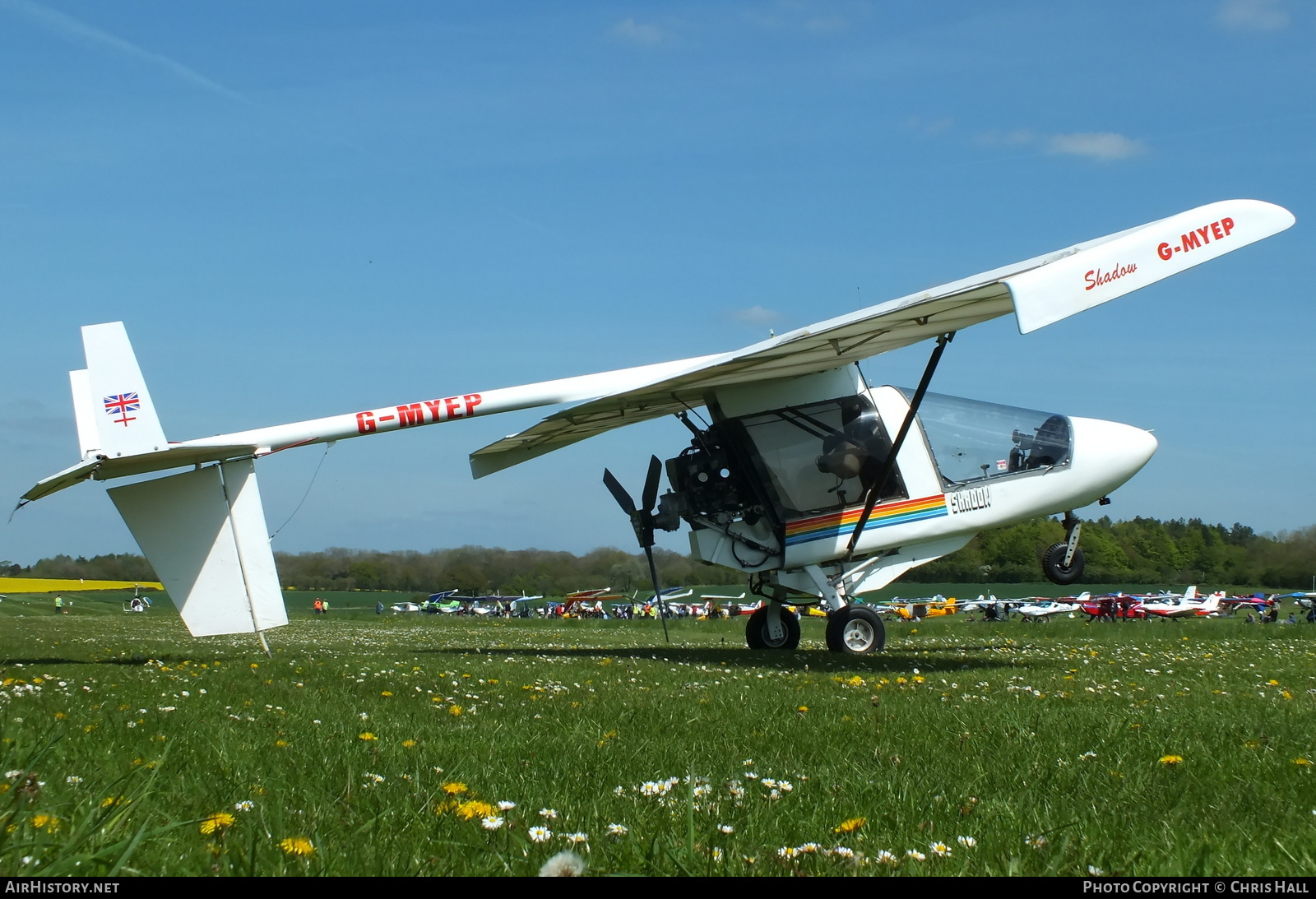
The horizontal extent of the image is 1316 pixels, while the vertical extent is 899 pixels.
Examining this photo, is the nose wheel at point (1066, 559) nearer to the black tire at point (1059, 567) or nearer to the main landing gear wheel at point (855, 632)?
the black tire at point (1059, 567)

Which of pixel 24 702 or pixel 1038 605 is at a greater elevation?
pixel 24 702

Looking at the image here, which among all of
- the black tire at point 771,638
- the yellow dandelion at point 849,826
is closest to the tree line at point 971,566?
the black tire at point 771,638

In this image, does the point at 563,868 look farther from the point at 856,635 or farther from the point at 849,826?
the point at 856,635

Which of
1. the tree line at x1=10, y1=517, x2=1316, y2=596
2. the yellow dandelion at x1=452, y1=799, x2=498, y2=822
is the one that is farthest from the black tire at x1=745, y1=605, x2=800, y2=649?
the yellow dandelion at x1=452, y1=799, x2=498, y2=822

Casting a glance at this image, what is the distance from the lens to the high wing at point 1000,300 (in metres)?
9.34

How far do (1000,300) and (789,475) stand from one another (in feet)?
11.9

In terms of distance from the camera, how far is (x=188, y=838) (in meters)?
2.76

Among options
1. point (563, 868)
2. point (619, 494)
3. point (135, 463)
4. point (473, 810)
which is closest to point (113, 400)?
point (135, 463)

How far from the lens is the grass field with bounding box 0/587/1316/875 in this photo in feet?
8.76

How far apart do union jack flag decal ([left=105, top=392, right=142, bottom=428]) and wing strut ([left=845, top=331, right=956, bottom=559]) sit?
8.53 metres

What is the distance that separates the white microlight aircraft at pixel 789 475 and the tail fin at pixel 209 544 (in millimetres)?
17

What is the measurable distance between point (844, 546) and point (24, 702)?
365 inches
